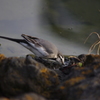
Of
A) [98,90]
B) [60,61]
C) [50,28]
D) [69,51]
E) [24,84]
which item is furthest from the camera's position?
[50,28]

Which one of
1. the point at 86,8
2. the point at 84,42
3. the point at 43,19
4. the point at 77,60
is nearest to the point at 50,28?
the point at 43,19

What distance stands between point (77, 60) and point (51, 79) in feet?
4.50

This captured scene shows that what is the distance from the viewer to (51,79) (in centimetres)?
333

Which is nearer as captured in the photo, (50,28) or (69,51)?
(69,51)

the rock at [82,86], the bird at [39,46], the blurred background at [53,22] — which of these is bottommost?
the rock at [82,86]

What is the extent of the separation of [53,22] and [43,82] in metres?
4.42

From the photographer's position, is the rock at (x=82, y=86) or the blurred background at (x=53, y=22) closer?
the rock at (x=82, y=86)

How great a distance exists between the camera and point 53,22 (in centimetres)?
757

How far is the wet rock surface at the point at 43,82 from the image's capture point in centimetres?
299

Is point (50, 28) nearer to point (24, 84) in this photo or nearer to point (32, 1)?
point (32, 1)

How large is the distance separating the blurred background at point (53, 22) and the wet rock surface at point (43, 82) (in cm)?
298

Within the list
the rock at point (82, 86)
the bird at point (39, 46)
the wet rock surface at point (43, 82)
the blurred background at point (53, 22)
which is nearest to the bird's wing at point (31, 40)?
the bird at point (39, 46)

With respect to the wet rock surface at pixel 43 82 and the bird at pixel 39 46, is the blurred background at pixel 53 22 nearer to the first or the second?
the bird at pixel 39 46

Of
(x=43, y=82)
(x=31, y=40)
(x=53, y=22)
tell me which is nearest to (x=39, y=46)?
(x=31, y=40)
